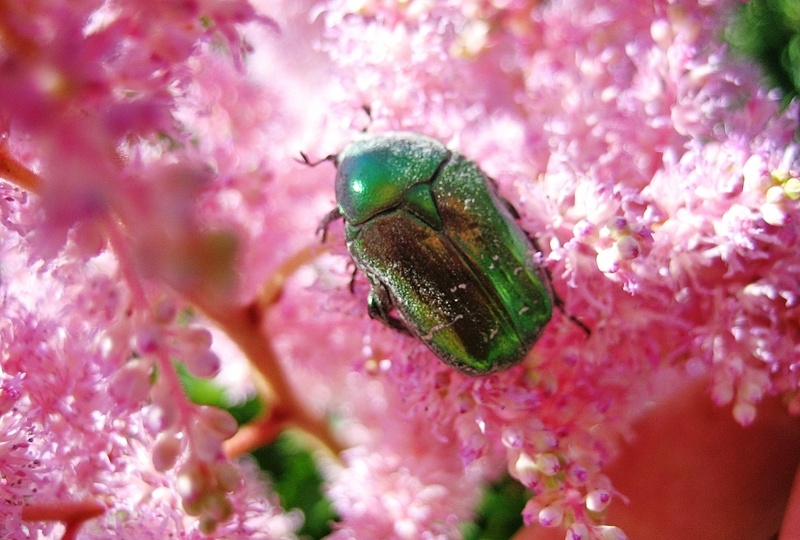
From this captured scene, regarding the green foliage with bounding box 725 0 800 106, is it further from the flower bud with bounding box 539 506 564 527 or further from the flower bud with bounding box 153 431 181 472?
the flower bud with bounding box 153 431 181 472

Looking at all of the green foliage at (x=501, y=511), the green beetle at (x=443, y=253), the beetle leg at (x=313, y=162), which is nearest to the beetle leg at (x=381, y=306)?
the green beetle at (x=443, y=253)

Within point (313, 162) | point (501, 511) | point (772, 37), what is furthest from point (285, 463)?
point (772, 37)

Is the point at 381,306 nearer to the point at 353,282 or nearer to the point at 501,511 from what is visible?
the point at 353,282

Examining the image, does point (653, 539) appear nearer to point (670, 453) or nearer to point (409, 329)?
point (670, 453)

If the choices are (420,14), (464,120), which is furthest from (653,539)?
(420,14)

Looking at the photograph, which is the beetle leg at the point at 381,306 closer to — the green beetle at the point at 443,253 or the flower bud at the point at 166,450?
the green beetle at the point at 443,253

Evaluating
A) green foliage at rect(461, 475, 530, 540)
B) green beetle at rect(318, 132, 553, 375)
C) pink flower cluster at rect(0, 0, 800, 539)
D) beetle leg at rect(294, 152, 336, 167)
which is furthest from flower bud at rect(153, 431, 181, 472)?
green foliage at rect(461, 475, 530, 540)

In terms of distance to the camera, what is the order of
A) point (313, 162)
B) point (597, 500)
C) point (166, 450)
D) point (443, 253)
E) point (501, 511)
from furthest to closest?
point (501, 511), point (313, 162), point (443, 253), point (597, 500), point (166, 450)
